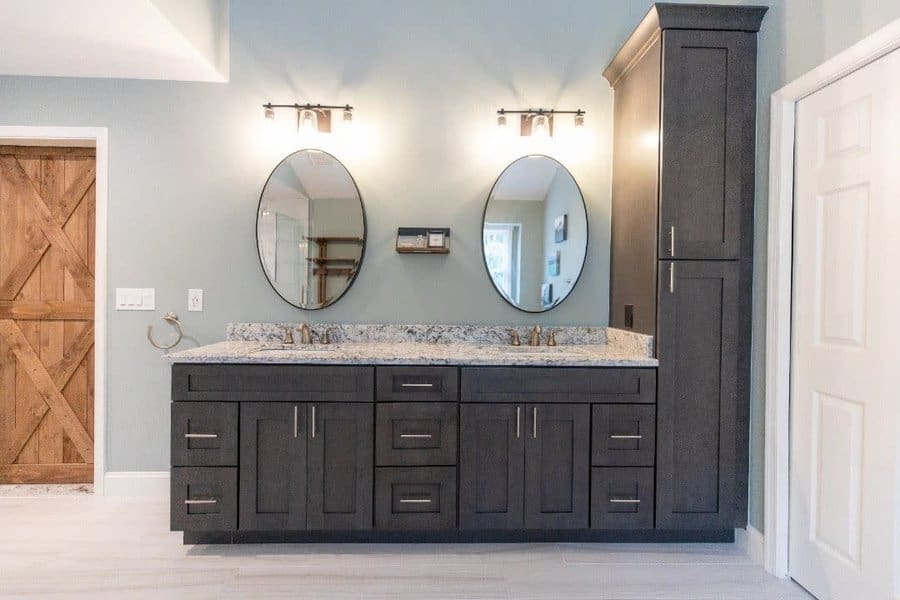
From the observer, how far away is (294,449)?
2.43m

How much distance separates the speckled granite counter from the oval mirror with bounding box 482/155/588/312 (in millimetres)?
214

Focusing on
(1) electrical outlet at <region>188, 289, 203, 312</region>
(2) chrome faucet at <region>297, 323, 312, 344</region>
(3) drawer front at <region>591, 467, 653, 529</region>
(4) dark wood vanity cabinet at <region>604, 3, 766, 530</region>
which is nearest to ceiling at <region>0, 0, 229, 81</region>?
(1) electrical outlet at <region>188, 289, 203, 312</region>

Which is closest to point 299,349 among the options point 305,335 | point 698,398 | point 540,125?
point 305,335

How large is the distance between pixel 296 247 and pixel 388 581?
1674mm

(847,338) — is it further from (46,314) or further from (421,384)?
(46,314)

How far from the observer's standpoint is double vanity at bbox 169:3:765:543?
2418 millimetres

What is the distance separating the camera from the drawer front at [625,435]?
2475 millimetres

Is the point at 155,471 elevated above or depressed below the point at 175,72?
below

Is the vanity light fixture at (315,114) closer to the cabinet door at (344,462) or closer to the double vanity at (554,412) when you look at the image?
the double vanity at (554,412)

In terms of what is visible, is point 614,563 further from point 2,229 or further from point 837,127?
point 2,229

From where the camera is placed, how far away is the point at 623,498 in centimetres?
248

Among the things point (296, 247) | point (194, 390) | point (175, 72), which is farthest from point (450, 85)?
point (194, 390)

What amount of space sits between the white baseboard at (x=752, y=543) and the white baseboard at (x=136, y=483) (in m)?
2.81

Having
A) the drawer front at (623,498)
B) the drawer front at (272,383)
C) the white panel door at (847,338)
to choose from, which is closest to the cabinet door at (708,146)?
the white panel door at (847,338)
